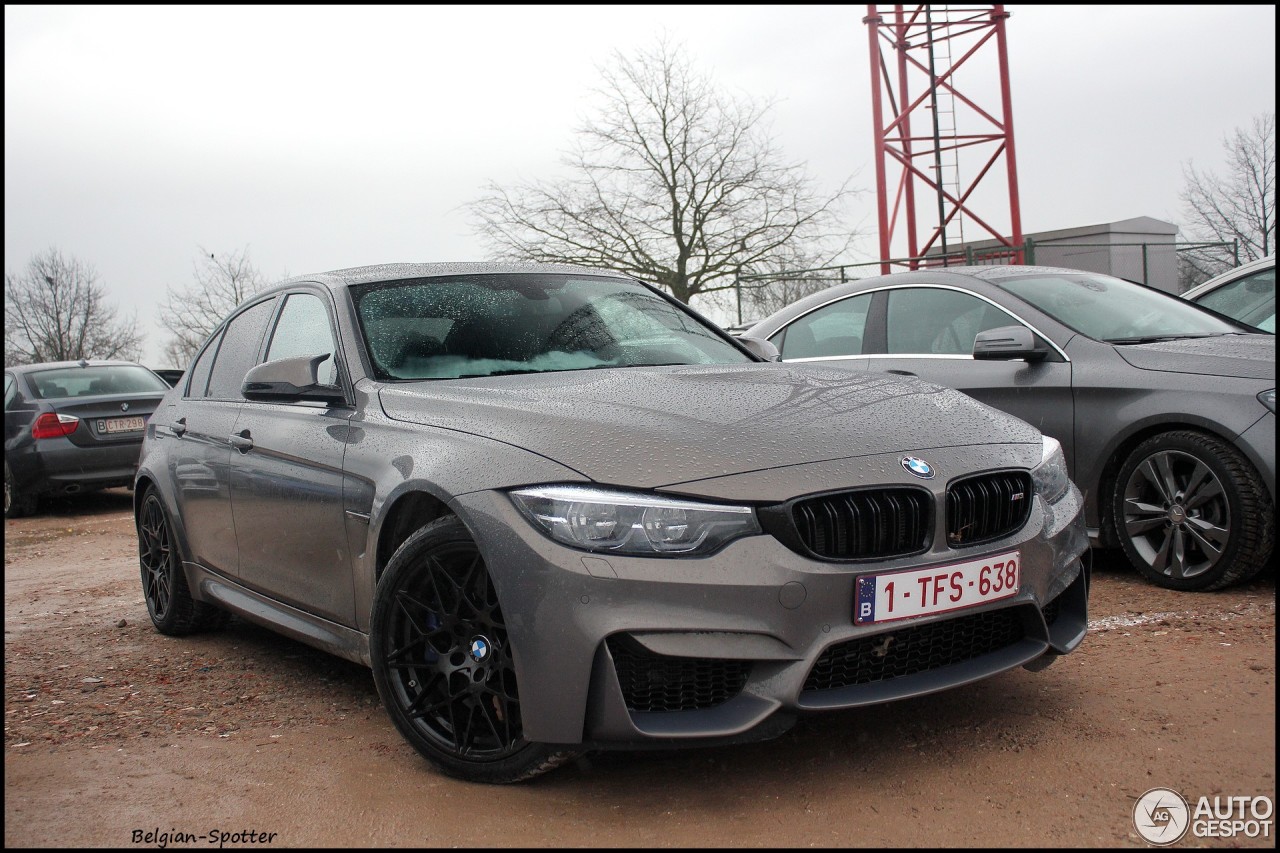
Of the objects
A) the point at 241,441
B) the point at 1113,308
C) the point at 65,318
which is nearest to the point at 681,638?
the point at 241,441

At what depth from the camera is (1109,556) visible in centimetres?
602

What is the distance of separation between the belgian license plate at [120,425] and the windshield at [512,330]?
27.7 feet

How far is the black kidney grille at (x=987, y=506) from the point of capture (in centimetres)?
315

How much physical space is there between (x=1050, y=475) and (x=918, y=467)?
657 mm

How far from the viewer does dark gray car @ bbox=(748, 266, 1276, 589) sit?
4949 mm

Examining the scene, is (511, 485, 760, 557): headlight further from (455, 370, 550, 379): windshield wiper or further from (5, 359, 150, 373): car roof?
(5, 359, 150, 373): car roof

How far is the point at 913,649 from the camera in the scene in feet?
10.3

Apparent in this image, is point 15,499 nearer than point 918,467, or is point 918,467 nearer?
point 918,467

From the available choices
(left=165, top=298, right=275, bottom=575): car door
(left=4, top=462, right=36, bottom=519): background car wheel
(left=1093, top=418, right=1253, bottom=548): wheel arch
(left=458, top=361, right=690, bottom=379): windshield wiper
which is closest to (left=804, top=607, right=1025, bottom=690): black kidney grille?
(left=458, top=361, right=690, bottom=379): windshield wiper

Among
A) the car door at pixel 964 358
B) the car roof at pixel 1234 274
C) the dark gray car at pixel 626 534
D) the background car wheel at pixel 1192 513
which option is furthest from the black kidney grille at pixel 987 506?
the car roof at pixel 1234 274

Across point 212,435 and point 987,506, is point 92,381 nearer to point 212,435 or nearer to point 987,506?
point 212,435

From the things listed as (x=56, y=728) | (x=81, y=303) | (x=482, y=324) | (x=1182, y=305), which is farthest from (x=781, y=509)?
(x=81, y=303)

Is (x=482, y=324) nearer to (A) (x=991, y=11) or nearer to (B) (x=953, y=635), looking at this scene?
(B) (x=953, y=635)

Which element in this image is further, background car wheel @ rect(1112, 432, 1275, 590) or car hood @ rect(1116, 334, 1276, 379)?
car hood @ rect(1116, 334, 1276, 379)
